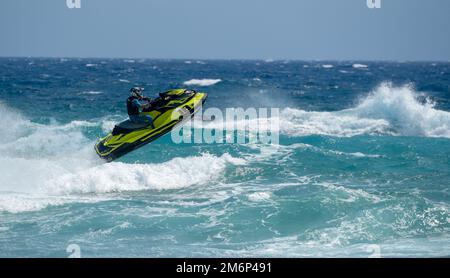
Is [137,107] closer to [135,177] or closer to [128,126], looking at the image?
[128,126]

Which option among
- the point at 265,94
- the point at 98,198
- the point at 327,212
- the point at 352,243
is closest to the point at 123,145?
the point at 98,198

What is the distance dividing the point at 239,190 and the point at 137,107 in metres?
3.52

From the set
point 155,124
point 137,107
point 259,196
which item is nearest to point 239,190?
point 259,196

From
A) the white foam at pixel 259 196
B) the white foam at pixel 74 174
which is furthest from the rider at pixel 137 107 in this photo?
the white foam at pixel 259 196

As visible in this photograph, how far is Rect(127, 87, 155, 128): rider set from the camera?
12.8 m

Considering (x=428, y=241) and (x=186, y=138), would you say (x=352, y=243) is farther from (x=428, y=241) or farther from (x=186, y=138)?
(x=186, y=138)

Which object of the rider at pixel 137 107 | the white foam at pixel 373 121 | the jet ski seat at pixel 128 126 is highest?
the rider at pixel 137 107

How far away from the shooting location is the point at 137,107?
1322 centimetres

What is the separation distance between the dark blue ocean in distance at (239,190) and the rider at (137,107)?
1.95 meters

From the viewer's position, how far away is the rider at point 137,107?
12.8 meters

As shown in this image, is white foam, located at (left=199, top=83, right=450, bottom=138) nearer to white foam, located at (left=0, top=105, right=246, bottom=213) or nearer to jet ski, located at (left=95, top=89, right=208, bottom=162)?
white foam, located at (left=0, top=105, right=246, bottom=213)

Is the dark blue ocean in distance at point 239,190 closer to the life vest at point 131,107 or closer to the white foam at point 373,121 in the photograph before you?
the white foam at point 373,121

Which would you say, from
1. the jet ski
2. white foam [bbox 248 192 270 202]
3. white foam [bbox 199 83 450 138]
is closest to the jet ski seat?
the jet ski

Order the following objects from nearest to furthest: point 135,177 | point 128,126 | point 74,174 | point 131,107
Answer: point 131,107 → point 128,126 → point 74,174 → point 135,177
